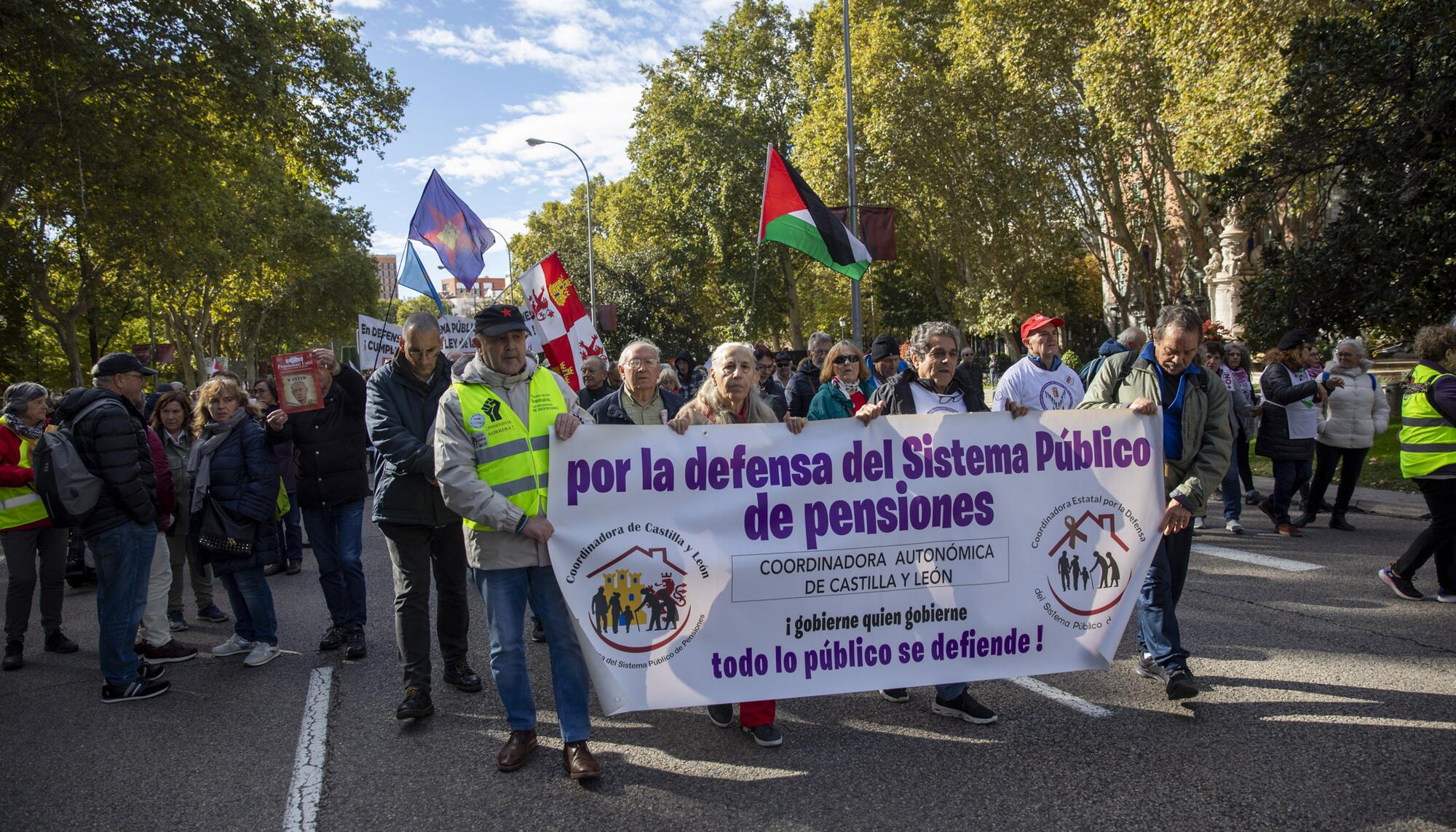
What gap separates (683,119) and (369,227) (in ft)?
52.7

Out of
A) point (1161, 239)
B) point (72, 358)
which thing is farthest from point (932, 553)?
point (72, 358)

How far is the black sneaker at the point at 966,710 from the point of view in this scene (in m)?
4.16

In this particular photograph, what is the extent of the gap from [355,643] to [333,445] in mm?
1197

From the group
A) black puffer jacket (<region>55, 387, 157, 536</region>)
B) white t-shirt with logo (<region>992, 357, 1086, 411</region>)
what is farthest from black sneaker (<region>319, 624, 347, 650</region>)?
white t-shirt with logo (<region>992, 357, 1086, 411</region>)

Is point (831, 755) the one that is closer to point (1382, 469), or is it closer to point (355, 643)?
point (355, 643)

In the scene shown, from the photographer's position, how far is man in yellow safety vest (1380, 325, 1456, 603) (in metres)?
5.79

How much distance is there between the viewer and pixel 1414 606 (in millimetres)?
5891

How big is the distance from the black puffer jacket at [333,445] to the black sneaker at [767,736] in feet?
9.37

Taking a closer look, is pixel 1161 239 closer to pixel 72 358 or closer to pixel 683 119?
pixel 683 119

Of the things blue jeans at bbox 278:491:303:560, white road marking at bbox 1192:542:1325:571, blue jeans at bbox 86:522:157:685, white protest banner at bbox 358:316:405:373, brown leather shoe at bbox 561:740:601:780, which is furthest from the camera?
white protest banner at bbox 358:316:405:373

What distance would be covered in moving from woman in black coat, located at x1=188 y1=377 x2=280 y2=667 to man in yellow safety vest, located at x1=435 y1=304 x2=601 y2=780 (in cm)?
255

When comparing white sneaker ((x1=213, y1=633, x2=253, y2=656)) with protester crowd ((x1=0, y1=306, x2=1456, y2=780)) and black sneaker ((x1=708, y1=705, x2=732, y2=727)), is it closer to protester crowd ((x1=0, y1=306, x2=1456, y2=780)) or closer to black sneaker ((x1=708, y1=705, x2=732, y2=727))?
protester crowd ((x1=0, y1=306, x2=1456, y2=780))

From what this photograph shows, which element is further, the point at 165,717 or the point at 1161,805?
the point at 165,717

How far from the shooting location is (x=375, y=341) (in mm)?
10484
